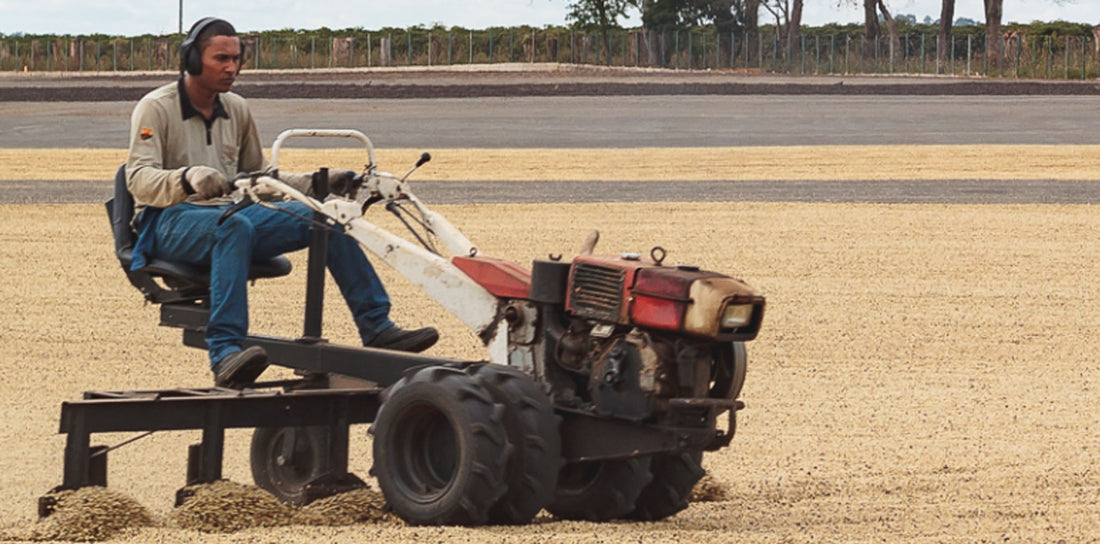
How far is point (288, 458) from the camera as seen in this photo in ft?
19.7

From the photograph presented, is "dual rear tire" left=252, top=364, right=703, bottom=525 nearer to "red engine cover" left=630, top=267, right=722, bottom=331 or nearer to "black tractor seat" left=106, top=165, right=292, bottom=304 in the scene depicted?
"red engine cover" left=630, top=267, right=722, bottom=331

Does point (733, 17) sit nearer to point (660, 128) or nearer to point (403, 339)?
point (660, 128)

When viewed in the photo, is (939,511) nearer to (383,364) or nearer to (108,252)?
(383,364)

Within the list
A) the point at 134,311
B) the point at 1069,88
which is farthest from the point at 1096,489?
the point at 1069,88

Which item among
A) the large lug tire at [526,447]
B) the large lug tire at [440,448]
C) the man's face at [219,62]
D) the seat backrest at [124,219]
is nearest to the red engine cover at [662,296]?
the large lug tire at [526,447]

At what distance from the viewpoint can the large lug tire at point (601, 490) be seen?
5.32 m

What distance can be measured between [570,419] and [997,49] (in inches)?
1624

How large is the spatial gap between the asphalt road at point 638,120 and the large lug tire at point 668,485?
19290 millimetres

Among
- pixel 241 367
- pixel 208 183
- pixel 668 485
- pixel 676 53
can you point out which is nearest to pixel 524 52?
pixel 676 53

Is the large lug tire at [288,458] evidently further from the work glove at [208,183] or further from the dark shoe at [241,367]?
the work glove at [208,183]

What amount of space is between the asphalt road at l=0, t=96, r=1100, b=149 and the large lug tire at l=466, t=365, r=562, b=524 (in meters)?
19.7

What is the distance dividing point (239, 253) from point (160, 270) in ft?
1.51

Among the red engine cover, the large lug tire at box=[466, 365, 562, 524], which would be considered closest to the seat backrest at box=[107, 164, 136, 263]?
the large lug tire at box=[466, 365, 562, 524]

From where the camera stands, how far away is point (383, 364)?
5645 mm
